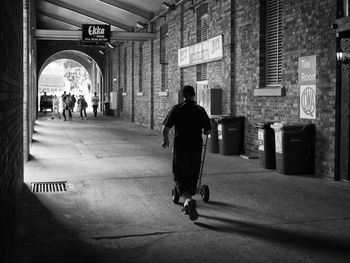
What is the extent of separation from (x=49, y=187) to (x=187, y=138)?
3044mm

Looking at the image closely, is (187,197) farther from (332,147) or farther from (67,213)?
(332,147)

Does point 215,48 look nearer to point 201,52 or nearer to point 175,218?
point 201,52

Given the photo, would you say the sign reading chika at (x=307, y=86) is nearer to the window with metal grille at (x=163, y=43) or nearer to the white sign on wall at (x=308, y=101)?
the white sign on wall at (x=308, y=101)

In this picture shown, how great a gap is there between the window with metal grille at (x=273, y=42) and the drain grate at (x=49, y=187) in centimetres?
569

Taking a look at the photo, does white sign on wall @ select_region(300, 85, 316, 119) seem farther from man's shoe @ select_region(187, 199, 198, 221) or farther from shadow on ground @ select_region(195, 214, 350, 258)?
man's shoe @ select_region(187, 199, 198, 221)

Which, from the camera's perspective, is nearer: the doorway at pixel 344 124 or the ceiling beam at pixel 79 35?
the doorway at pixel 344 124

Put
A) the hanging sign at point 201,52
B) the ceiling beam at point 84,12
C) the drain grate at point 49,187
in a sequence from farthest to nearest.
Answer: the ceiling beam at point 84,12, the hanging sign at point 201,52, the drain grate at point 49,187

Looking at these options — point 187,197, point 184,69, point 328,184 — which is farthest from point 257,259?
point 184,69

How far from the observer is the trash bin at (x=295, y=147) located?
9578mm

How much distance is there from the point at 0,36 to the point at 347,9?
264 inches

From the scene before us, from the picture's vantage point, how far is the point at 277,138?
9.84 metres

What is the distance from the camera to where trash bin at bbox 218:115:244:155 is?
12.6m

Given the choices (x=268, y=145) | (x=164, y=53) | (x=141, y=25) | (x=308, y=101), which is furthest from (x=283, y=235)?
(x=141, y=25)

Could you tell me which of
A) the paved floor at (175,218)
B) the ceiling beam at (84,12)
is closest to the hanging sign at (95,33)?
the ceiling beam at (84,12)
